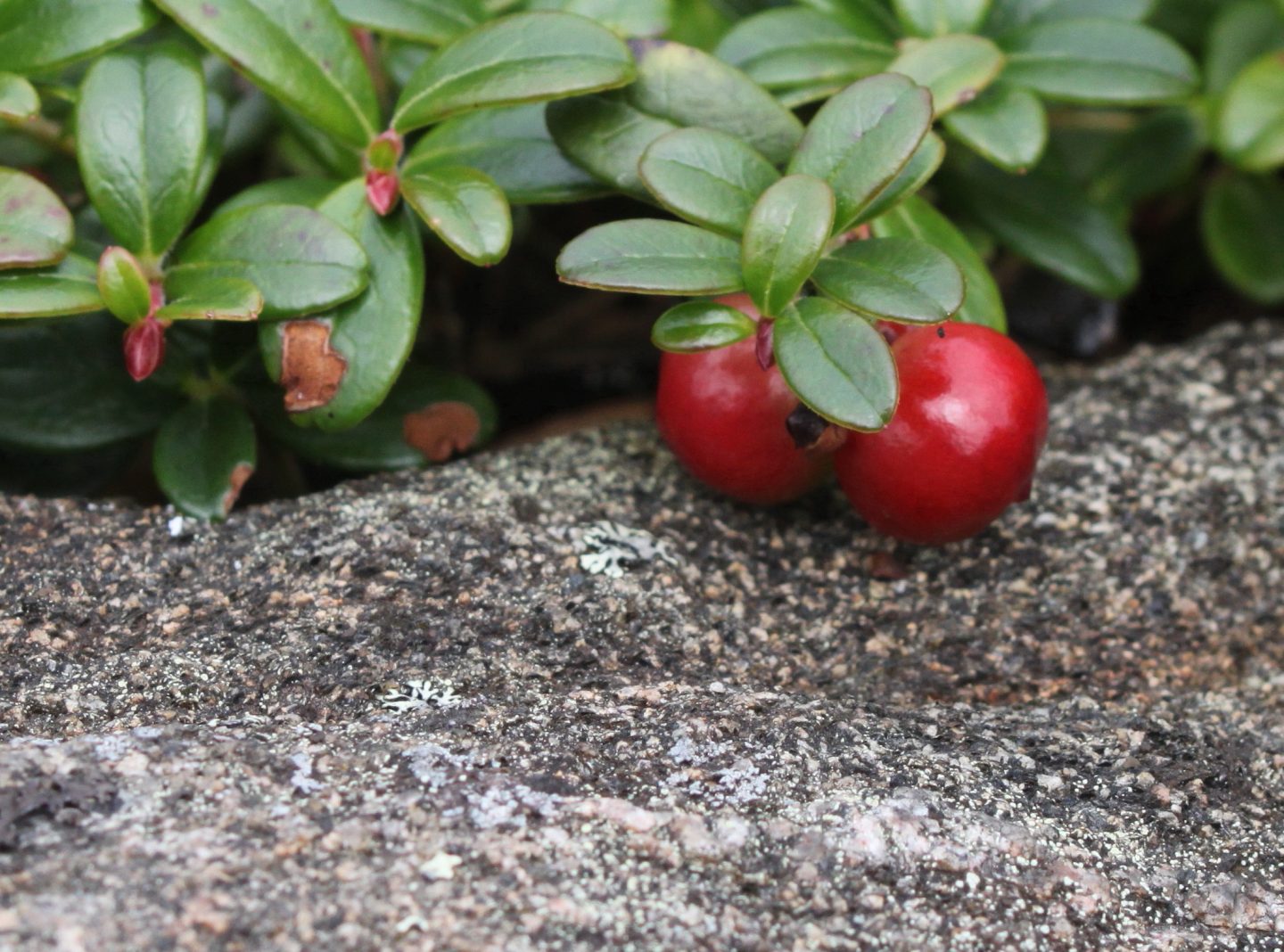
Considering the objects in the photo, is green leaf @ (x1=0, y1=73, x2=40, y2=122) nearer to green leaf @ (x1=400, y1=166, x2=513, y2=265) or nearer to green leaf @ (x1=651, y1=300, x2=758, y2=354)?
green leaf @ (x1=400, y1=166, x2=513, y2=265)

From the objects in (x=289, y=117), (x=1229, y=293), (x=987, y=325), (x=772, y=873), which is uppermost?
(x=289, y=117)

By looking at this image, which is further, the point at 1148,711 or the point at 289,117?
the point at 289,117

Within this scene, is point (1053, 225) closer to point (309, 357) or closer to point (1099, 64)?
point (1099, 64)

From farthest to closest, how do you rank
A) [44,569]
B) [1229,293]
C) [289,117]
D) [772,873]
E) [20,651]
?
[1229,293] < [289,117] < [44,569] < [20,651] < [772,873]

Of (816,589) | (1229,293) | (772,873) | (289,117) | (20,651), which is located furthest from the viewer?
(1229,293)

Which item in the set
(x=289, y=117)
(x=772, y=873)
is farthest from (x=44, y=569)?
(x=772, y=873)

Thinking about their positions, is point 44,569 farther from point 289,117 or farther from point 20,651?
point 289,117

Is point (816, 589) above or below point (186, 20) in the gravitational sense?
below
